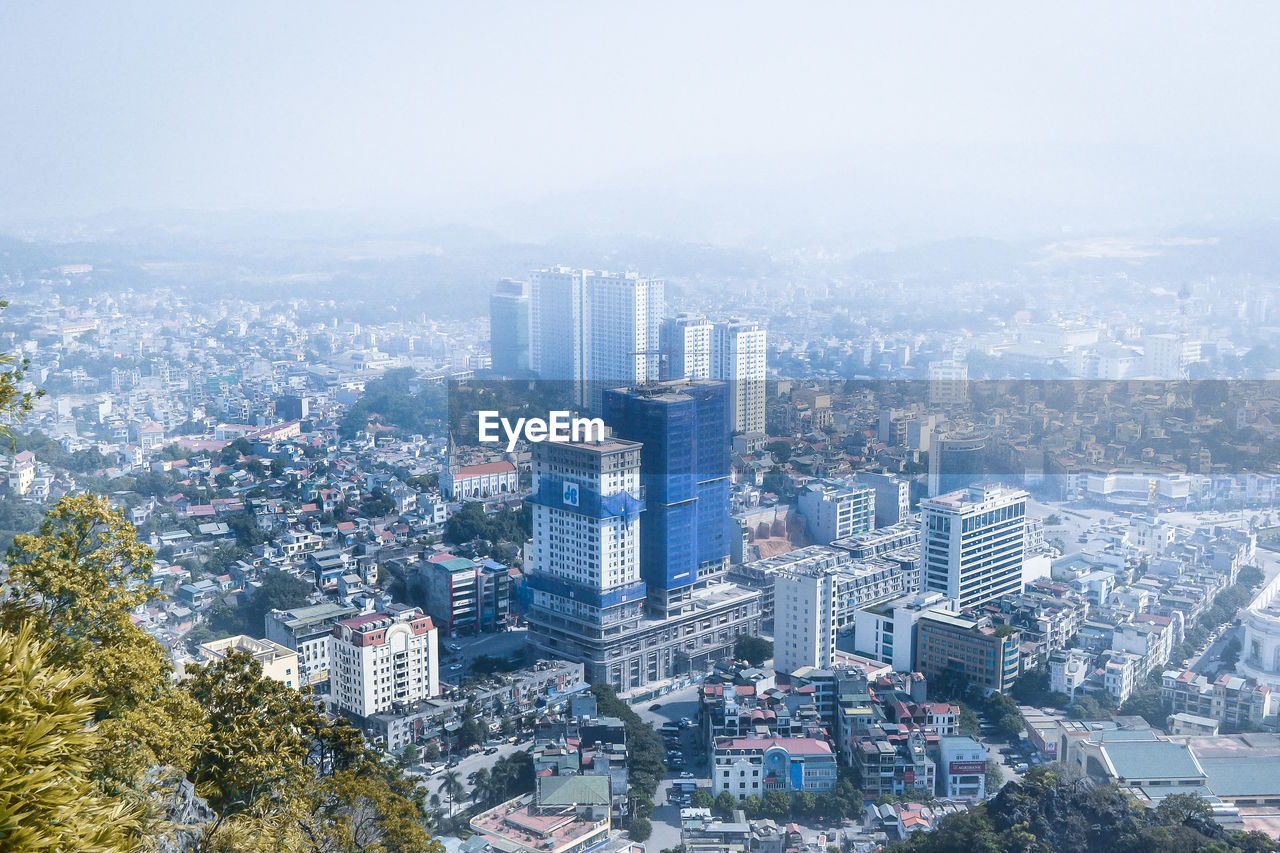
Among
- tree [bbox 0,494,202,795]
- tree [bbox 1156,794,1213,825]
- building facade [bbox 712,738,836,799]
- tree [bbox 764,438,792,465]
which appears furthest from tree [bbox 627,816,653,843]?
tree [bbox 764,438,792,465]

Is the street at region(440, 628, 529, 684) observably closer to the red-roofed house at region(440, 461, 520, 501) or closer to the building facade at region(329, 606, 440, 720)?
the building facade at region(329, 606, 440, 720)

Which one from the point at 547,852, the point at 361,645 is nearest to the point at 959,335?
the point at 361,645

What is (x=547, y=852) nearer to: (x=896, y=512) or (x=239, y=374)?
(x=896, y=512)

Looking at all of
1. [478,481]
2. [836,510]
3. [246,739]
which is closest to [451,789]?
[246,739]

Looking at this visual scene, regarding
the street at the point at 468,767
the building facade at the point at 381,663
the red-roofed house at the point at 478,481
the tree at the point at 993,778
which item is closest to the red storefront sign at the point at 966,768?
the tree at the point at 993,778

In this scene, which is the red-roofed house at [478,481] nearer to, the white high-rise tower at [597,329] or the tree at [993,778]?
the white high-rise tower at [597,329]
